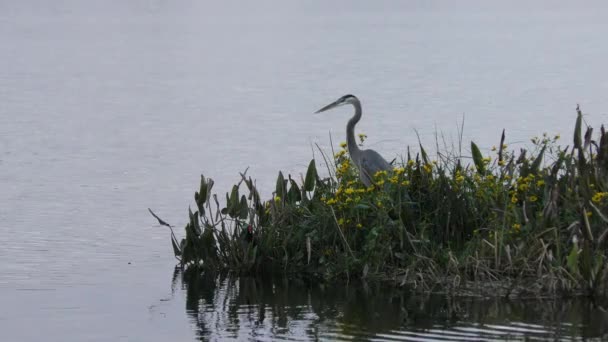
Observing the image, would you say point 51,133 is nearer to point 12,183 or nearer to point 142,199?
point 12,183

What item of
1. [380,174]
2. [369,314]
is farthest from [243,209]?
[369,314]

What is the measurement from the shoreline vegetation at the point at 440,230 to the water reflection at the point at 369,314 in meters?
0.19

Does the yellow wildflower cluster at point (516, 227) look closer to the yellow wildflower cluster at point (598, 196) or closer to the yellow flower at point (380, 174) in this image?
the yellow wildflower cluster at point (598, 196)

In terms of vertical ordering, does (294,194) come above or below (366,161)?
below

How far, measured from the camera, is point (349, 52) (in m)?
40.5

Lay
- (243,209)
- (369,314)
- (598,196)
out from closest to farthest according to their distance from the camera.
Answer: (369,314) → (598,196) → (243,209)

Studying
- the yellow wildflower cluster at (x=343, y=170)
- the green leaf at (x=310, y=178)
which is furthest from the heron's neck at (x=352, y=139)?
the green leaf at (x=310, y=178)

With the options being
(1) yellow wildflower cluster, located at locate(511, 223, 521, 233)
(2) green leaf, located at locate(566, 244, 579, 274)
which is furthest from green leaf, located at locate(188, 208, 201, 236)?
(2) green leaf, located at locate(566, 244, 579, 274)

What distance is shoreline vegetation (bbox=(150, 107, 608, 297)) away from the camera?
9266 mm

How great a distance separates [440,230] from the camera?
9.98 metres

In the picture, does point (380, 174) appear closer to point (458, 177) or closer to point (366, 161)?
point (458, 177)

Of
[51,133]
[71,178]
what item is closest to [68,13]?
[51,133]

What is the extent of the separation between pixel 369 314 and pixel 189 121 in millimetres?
13747

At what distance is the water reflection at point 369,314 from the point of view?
8602mm
